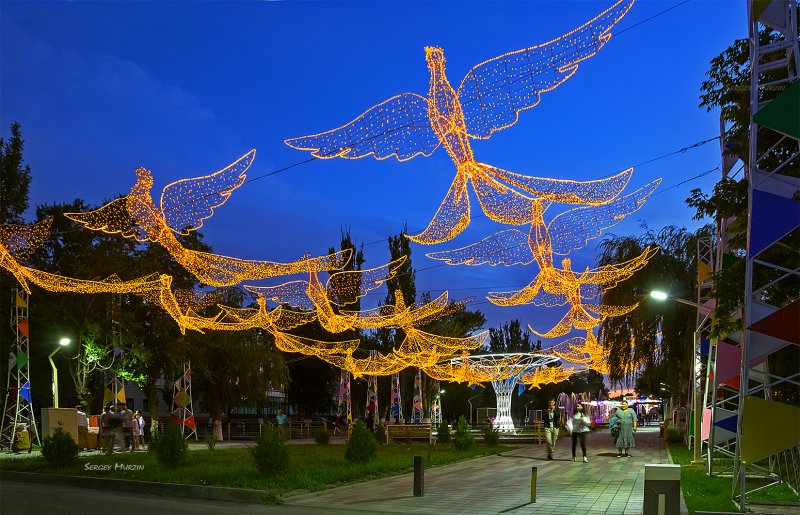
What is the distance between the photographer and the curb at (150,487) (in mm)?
14367

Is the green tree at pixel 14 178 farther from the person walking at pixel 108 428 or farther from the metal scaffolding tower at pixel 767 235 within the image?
the metal scaffolding tower at pixel 767 235

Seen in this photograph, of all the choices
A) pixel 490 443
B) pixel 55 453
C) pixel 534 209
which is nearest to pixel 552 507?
pixel 534 209

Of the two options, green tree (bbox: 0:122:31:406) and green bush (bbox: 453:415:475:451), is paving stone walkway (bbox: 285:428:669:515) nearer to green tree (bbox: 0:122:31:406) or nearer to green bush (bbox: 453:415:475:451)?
green bush (bbox: 453:415:475:451)

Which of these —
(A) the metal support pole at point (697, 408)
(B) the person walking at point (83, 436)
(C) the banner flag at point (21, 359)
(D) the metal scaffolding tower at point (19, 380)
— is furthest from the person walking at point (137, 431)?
(A) the metal support pole at point (697, 408)

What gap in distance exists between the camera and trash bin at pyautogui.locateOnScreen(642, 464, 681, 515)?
860 cm

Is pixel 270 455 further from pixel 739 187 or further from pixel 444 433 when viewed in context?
pixel 444 433

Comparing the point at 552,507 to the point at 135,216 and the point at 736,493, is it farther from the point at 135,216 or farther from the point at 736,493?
the point at 135,216

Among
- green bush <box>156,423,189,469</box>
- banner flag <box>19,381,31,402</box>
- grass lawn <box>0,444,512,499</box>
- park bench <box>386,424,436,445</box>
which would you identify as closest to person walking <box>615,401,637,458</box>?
grass lawn <box>0,444,512,499</box>

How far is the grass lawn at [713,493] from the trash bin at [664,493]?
9.91 feet

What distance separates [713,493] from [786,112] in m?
6.90

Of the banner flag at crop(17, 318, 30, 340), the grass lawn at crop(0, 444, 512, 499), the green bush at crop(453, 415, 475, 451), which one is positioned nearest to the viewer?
the grass lawn at crop(0, 444, 512, 499)

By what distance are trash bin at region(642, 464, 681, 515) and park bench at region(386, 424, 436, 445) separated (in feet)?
82.8

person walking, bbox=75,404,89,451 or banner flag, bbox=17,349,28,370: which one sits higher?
banner flag, bbox=17,349,28,370

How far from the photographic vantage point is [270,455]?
16.3 metres
